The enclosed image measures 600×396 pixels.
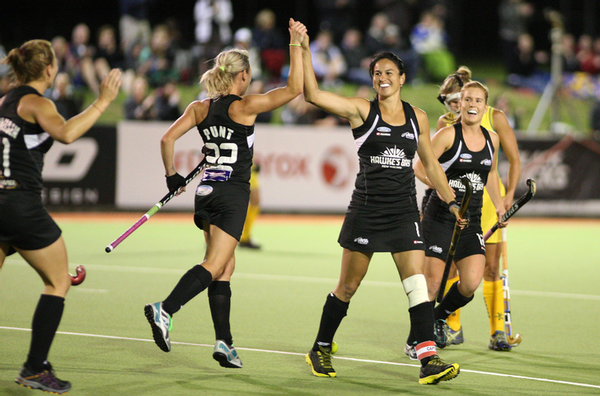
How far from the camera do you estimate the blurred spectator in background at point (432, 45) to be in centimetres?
2120

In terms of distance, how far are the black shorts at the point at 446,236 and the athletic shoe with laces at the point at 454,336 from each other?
0.64 meters

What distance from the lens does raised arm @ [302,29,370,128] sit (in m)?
5.27

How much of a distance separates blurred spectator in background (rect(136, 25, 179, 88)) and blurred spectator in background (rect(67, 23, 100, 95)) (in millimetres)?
1083

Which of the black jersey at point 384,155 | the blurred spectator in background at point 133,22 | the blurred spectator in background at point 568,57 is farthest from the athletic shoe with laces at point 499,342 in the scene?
the blurred spectator in background at point 568,57

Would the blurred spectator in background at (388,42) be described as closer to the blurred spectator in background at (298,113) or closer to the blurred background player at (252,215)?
the blurred spectator in background at (298,113)

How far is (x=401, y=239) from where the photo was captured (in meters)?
5.46

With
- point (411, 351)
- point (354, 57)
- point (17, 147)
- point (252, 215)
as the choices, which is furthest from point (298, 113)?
point (17, 147)

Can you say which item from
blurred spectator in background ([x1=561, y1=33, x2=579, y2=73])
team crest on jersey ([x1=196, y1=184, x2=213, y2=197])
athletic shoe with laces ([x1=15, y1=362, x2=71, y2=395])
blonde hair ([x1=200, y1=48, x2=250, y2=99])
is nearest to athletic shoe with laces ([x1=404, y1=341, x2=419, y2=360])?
team crest on jersey ([x1=196, y1=184, x2=213, y2=197])

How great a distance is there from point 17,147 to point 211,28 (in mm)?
15163

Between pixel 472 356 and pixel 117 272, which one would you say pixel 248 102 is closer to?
pixel 472 356

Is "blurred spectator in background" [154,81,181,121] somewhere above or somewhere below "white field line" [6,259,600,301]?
above

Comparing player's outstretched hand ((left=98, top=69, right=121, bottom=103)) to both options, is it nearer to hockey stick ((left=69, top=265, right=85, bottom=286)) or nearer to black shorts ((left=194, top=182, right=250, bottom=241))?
black shorts ((left=194, top=182, right=250, bottom=241))

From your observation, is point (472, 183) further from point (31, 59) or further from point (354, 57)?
point (354, 57)

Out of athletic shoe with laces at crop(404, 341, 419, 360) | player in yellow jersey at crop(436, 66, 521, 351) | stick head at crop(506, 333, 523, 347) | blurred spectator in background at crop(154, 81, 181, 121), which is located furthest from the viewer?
blurred spectator in background at crop(154, 81, 181, 121)
